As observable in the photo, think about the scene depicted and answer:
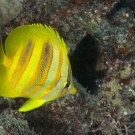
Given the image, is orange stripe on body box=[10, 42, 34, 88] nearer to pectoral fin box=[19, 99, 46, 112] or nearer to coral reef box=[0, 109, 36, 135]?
pectoral fin box=[19, 99, 46, 112]

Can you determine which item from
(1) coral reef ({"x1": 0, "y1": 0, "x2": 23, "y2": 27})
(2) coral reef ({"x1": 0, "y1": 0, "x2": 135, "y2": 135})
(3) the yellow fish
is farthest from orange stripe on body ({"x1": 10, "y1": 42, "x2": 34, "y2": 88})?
(1) coral reef ({"x1": 0, "y1": 0, "x2": 23, "y2": 27})

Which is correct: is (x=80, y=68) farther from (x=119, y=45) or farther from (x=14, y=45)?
(x=14, y=45)

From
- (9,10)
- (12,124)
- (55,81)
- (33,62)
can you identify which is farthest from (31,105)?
(9,10)

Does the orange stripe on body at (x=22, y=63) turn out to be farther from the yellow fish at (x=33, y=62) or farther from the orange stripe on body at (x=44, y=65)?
the orange stripe on body at (x=44, y=65)

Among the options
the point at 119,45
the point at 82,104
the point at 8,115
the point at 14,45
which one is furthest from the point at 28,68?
the point at 119,45

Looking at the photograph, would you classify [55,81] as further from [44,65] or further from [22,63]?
[22,63]
